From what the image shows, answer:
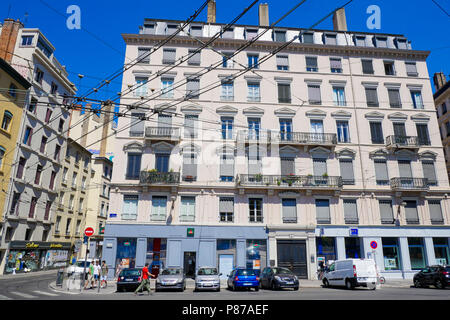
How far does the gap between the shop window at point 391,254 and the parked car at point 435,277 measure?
6.13 meters

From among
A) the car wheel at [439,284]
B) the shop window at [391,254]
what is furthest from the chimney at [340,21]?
the car wheel at [439,284]

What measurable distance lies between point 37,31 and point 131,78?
13.2 metres

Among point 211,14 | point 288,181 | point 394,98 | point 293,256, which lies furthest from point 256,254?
point 211,14

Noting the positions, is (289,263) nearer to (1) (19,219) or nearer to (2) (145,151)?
(2) (145,151)

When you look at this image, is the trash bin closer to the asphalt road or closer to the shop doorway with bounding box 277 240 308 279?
the asphalt road

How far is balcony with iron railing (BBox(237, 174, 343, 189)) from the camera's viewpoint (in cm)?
2593

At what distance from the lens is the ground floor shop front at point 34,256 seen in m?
28.0

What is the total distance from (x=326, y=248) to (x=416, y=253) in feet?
27.1

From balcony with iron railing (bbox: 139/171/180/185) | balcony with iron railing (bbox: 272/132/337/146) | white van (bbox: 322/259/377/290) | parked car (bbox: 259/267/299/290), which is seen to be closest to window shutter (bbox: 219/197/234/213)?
balcony with iron railing (bbox: 139/171/180/185)

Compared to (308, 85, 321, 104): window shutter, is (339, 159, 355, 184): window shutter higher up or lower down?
lower down

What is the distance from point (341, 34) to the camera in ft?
104

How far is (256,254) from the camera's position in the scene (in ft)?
82.5

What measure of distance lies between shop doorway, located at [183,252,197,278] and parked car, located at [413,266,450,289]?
53.8 ft

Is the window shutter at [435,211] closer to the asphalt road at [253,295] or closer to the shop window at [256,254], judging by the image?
the asphalt road at [253,295]
